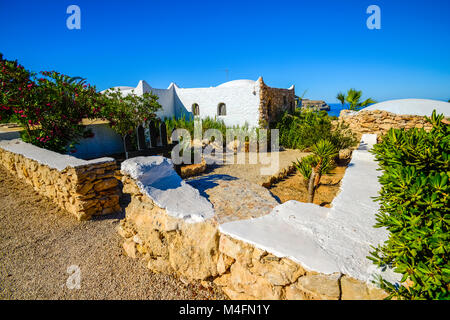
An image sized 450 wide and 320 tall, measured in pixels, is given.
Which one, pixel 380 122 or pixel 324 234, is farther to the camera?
pixel 380 122

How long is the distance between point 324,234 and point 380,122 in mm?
9469

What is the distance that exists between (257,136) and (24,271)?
9926 millimetres

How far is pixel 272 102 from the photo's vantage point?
537 inches

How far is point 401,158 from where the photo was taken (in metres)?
1.46

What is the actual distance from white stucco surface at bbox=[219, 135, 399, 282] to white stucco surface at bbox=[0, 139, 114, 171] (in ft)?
12.1

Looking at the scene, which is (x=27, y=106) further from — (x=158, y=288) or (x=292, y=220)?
(x=292, y=220)

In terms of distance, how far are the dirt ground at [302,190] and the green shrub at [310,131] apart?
46.0 inches

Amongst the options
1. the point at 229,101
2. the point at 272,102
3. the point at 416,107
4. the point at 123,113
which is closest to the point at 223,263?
the point at 123,113

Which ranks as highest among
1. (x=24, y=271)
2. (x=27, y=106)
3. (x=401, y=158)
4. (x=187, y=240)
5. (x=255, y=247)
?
(x=27, y=106)

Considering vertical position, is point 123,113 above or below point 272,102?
below

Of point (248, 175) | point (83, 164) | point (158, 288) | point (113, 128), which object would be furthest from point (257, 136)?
point (158, 288)

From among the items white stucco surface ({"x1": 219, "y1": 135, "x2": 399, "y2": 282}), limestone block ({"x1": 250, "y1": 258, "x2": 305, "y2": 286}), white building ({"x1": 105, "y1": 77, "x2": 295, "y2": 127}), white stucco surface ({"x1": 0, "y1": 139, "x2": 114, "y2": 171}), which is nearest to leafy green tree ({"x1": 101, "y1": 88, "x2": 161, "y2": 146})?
white stucco surface ({"x1": 0, "y1": 139, "x2": 114, "y2": 171})

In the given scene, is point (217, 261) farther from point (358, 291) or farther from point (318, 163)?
point (318, 163)

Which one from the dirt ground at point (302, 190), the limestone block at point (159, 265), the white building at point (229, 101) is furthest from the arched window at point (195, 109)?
the limestone block at point (159, 265)
